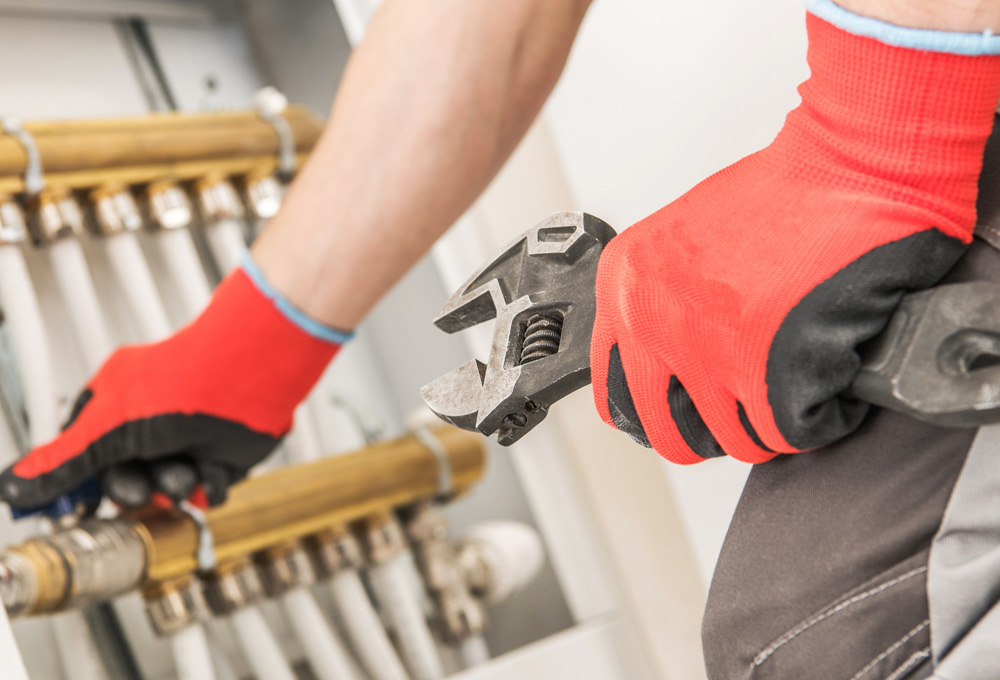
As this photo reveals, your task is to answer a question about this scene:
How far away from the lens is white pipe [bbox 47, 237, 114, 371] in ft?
2.97

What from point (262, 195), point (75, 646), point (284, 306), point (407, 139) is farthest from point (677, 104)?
point (75, 646)

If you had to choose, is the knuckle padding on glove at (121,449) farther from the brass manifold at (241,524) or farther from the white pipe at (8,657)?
the white pipe at (8,657)

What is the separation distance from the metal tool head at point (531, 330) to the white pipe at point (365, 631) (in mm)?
570

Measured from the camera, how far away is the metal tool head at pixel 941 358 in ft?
1.09

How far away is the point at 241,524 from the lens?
88 cm

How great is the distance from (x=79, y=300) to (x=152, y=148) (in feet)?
0.58

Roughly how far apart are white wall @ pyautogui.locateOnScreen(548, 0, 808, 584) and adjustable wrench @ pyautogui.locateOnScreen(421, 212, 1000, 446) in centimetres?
31

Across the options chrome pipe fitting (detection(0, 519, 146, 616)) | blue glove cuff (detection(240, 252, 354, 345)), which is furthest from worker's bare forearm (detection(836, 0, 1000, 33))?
chrome pipe fitting (detection(0, 519, 146, 616))

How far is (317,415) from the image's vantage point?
3.46 ft

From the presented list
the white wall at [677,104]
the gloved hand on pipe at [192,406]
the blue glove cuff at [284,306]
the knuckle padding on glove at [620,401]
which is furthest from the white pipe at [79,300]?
the knuckle padding on glove at [620,401]

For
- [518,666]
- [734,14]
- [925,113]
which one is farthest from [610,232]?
[518,666]

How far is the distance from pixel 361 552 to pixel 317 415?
17cm

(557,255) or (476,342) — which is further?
Result: (476,342)

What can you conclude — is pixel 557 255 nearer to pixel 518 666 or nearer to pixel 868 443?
pixel 868 443
